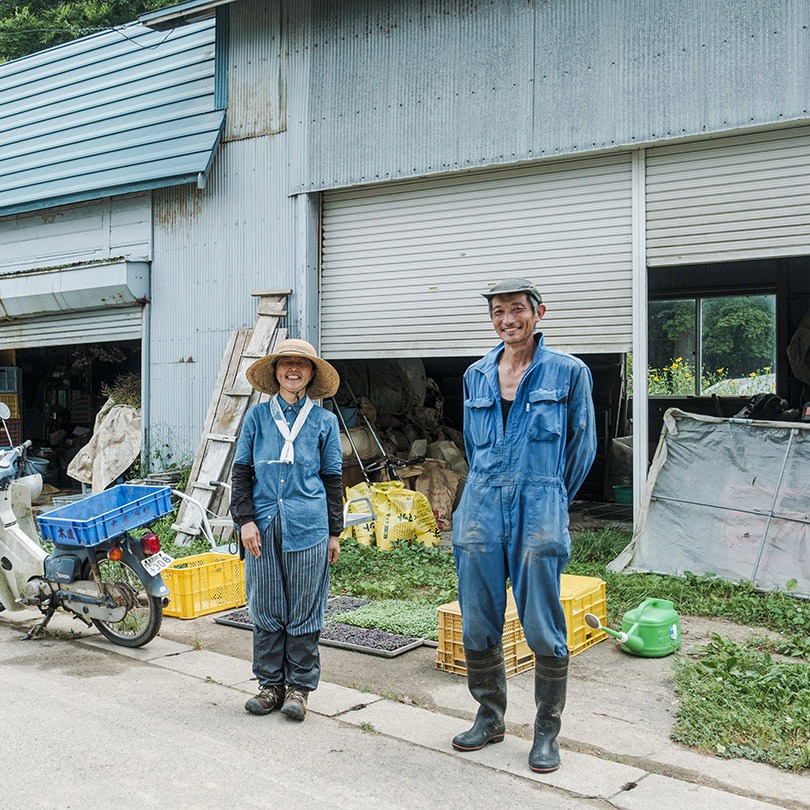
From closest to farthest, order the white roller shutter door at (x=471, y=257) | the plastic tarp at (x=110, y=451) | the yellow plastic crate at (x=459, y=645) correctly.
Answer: the yellow plastic crate at (x=459, y=645) → the white roller shutter door at (x=471, y=257) → the plastic tarp at (x=110, y=451)

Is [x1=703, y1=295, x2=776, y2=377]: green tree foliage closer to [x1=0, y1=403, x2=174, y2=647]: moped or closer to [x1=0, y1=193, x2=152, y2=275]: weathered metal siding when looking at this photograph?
[x1=0, y1=193, x2=152, y2=275]: weathered metal siding

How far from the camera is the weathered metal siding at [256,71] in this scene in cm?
959

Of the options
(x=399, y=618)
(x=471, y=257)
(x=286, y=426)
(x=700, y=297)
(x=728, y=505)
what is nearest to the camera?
(x=286, y=426)

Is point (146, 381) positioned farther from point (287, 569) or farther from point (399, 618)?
point (287, 569)

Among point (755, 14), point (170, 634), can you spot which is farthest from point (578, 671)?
point (755, 14)

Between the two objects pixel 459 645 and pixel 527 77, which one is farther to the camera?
pixel 527 77

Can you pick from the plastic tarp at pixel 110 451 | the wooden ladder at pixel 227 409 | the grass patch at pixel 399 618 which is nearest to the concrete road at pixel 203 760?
the grass patch at pixel 399 618

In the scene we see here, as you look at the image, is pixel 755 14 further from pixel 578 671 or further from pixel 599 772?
pixel 599 772

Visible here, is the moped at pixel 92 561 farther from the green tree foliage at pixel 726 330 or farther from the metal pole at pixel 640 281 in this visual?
the green tree foliage at pixel 726 330

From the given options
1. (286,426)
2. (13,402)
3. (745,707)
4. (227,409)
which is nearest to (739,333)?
(227,409)

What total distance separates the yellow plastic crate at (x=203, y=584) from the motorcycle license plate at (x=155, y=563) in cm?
58

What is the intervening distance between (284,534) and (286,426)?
60cm

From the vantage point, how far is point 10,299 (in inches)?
470

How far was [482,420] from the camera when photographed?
4.12 metres
